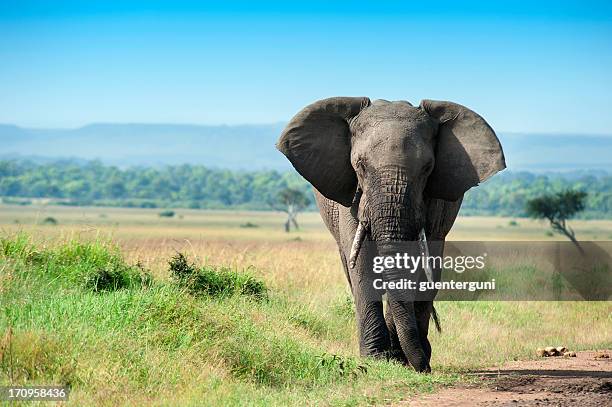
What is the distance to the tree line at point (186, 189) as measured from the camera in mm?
144750

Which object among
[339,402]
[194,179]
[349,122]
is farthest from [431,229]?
[194,179]

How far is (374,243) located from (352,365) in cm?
119

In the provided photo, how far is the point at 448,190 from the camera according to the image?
10.4 meters

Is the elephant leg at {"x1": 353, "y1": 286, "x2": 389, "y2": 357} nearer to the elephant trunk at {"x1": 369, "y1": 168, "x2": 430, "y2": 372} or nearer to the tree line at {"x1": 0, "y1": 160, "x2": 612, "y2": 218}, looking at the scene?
the elephant trunk at {"x1": 369, "y1": 168, "x2": 430, "y2": 372}

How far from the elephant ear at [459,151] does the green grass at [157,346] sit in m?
1.86

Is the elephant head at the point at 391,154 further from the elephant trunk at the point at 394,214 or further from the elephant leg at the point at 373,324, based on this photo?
the elephant leg at the point at 373,324

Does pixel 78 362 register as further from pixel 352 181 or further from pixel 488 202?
pixel 488 202

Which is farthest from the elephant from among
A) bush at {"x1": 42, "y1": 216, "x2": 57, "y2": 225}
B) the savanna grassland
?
bush at {"x1": 42, "y1": 216, "x2": 57, "y2": 225}

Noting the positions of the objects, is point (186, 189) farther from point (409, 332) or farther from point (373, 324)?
point (409, 332)

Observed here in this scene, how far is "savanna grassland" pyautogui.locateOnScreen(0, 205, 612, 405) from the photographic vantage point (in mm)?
8438

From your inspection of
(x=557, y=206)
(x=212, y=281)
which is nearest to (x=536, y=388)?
(x=212, y=281)

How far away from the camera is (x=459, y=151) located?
34.2ft

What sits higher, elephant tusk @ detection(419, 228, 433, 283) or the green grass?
elephant tusk @ detection(419, 228, 433, 283)

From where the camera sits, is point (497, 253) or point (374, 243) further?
point (497, 253)
